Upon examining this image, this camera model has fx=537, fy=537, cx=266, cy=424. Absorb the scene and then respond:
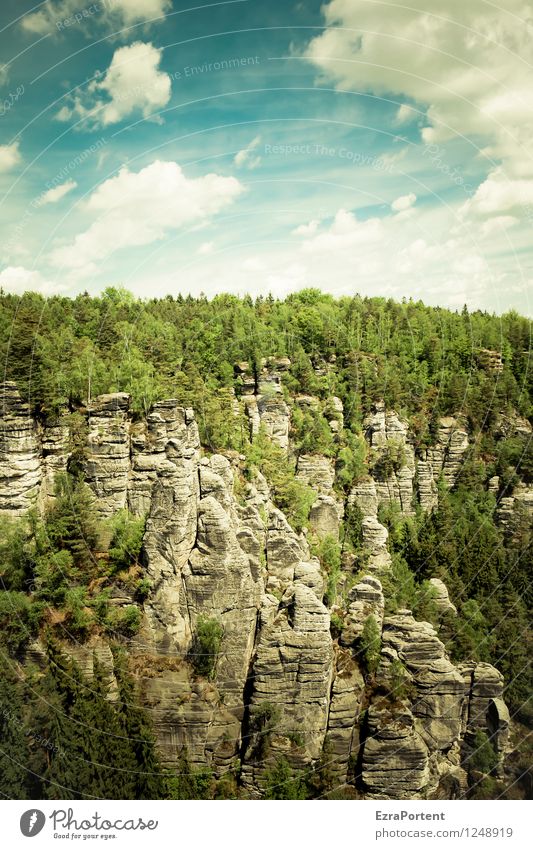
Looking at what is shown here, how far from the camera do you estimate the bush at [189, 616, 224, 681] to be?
2355 centimetres

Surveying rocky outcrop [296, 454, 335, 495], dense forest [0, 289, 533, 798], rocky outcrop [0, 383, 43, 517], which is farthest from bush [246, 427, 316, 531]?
rocky outcrop [0, 383, 43, 517]

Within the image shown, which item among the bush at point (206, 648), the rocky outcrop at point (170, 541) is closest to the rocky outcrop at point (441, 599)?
the bush at point (206, 648)

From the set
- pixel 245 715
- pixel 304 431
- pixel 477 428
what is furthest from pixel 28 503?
pixel 477 428

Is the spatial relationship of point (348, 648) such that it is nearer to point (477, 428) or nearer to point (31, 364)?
point (31, 364)

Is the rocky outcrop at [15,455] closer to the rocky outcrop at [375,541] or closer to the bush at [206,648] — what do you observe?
the bush at [206,648]

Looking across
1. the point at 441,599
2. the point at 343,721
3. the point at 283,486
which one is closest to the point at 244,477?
the point at 283,486

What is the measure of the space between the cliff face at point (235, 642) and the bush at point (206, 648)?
240 mm

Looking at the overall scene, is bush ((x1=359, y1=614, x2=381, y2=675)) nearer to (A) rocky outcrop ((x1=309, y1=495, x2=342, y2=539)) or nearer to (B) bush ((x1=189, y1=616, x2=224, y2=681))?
(B) bush ((x1=189, y1=616, x2=224, y2=681))

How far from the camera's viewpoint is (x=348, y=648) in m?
28.1

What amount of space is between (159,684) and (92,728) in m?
3.25

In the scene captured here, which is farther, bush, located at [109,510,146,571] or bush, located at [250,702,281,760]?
bush, located at [109,510,146,571]

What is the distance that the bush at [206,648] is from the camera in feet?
77.3

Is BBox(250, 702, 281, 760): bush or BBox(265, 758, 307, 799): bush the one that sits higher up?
BBox(250, 702, 281, 760): bush
